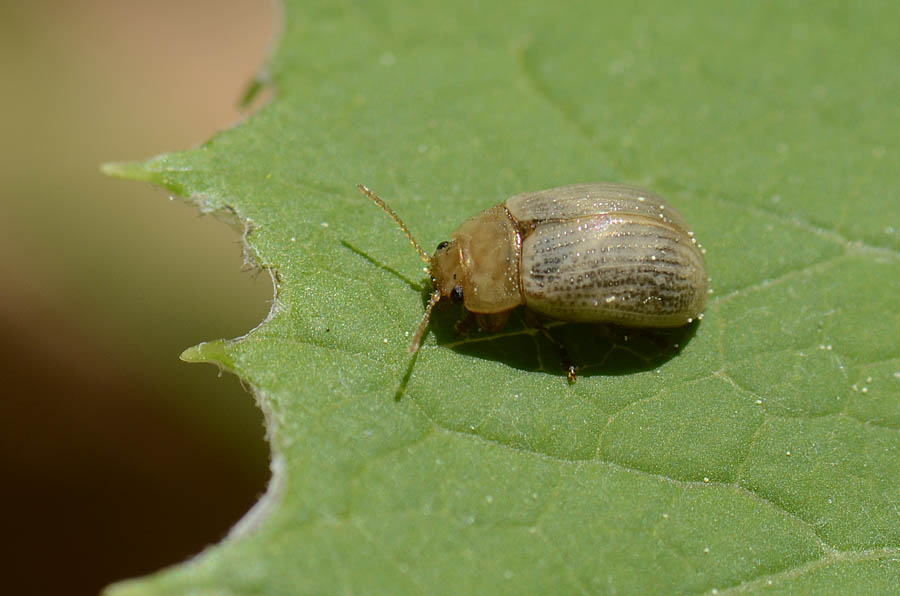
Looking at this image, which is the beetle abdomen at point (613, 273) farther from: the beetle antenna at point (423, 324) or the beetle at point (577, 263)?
the beetle antenna at point (423, 324)

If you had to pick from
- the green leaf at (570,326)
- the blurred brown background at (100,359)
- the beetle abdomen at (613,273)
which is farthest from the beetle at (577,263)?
the blurred brown background at (100,359)

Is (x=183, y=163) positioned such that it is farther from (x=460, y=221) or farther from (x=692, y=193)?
(x=692, y=193)

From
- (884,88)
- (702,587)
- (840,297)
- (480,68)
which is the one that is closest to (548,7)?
(480,68)

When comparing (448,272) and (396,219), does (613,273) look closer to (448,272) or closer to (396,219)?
(448,272)

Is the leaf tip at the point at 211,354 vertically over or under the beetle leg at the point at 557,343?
over

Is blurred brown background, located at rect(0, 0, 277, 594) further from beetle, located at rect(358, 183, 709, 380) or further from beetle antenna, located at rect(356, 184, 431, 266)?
beetle, located at rect(358, 183, 709, 380)

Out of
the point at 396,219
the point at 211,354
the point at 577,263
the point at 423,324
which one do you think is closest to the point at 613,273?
the point at 577,263

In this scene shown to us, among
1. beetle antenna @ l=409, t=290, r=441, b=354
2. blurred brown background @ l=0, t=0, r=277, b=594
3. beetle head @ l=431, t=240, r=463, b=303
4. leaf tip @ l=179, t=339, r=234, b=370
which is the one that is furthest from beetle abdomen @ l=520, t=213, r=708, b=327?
blurred brown background @ l=0, t=0, r=277, b=594
